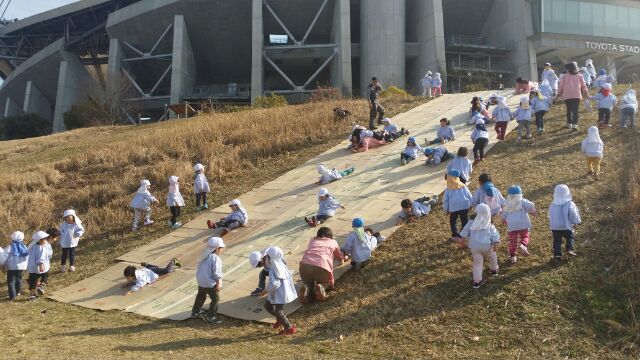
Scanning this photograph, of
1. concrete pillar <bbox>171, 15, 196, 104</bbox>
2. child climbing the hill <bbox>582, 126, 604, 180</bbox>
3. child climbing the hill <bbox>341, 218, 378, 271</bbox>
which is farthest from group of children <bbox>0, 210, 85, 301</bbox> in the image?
concrete pillar <bbox>171, 15, 196, 104</bbox>

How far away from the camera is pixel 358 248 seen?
8.12 meters

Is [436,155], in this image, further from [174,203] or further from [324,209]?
[174,203]

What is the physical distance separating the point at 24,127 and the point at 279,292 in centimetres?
4604

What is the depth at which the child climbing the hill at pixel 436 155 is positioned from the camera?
42.6ft

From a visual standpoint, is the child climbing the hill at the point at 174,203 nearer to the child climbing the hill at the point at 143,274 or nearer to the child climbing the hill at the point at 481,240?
the child climbing the hill at the point at 143,274

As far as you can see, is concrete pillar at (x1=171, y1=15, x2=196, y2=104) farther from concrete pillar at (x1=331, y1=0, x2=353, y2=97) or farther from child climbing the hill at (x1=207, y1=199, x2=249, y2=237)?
child climbing the hill at (x1=207, y1=199, x2=249, y2=237)

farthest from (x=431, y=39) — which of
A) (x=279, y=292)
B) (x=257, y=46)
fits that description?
(x=279, y=292)

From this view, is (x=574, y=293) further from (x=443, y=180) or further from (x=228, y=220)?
(x=228, y=220)

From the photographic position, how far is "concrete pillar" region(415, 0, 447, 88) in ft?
121

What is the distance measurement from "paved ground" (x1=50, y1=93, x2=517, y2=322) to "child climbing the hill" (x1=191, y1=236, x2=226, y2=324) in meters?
Result: 0.25

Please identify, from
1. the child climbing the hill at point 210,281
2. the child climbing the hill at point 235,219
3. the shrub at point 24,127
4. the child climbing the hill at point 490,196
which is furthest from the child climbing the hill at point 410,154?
the shrub at point 24,127

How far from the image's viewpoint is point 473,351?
5723mm

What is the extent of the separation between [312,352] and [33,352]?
3.34 meters

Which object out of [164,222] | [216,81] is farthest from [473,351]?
[216,81]
